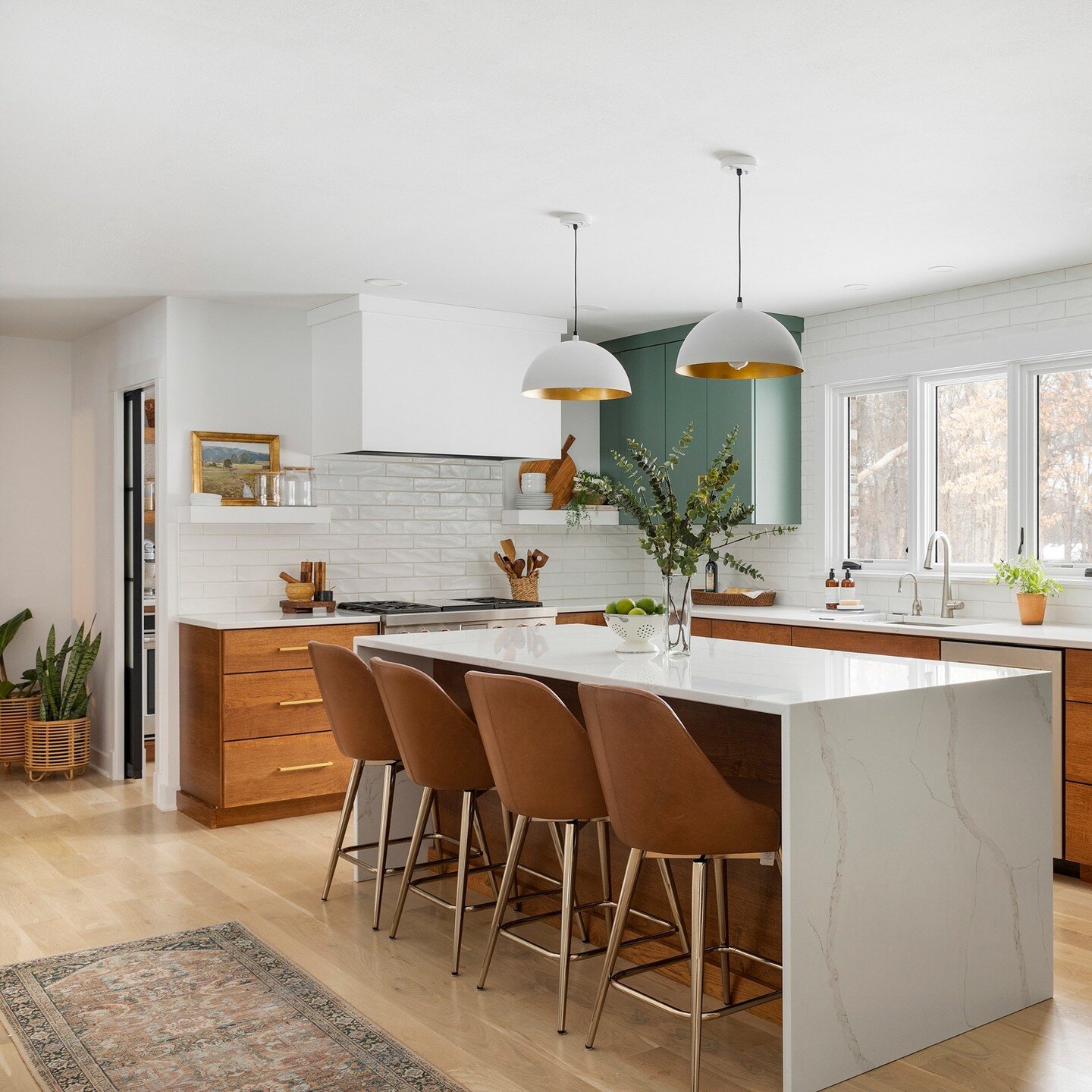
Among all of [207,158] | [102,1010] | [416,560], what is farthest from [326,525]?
[102,1010]

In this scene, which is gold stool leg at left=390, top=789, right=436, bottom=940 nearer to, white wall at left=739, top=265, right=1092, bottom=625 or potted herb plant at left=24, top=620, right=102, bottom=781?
white wall at left=739, top=265, right=1092, bottom=625

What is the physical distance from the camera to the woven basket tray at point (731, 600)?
6.29 m

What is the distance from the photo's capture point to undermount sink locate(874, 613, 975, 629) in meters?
5.23

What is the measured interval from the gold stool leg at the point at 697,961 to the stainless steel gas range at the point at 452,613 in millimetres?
2874

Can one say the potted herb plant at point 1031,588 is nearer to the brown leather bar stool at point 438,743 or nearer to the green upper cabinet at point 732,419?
the green upper cabinet at point 732,419

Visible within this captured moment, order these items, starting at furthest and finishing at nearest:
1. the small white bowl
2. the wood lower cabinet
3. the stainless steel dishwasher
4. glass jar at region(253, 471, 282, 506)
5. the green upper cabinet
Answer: the green upper cabinet → glass jar at region(253, 471, 282, 506) → the wood lower cabinet → the stainless steel dishwasher → the small white bowl

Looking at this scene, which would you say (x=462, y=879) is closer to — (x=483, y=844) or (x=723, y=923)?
(x=483, y=844)

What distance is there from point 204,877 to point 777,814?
260cm

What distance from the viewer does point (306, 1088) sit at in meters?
2.68

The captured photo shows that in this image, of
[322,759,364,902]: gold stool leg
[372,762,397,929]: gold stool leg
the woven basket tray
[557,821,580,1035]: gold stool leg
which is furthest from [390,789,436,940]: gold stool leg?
the woven basket tray

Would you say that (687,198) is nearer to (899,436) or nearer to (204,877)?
(899,436)

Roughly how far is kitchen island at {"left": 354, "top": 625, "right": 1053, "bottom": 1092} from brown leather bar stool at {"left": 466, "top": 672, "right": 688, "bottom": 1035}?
0.20 metres

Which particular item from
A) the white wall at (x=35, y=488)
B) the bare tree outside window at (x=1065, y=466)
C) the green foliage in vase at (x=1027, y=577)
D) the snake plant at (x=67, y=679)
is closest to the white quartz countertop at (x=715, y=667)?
the green foliage in vase at (x=1027, y=577)

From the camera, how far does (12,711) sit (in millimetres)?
6465
